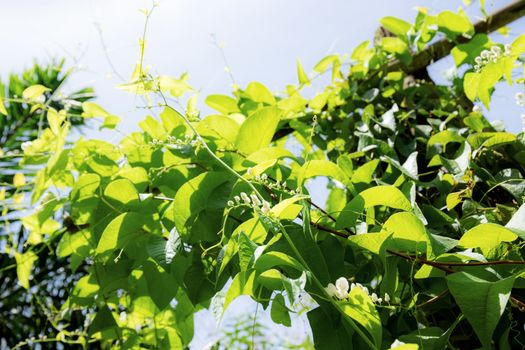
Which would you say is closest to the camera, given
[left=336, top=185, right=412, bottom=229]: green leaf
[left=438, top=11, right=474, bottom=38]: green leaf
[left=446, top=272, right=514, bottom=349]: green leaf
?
[left=446, top=272, right=514, bottom=349]: green leaf

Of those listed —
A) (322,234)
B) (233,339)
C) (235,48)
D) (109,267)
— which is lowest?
(233,339)

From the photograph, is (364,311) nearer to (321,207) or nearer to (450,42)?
(321,207)

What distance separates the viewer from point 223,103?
1.14 m

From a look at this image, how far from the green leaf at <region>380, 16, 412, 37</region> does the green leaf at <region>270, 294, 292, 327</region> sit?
0.78 meters

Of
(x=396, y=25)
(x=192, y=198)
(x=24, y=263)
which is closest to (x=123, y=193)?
(x=192, y=198)

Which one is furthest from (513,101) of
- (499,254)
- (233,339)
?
(233,339)

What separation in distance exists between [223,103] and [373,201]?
1.89 ft

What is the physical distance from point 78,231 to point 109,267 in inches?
3.7

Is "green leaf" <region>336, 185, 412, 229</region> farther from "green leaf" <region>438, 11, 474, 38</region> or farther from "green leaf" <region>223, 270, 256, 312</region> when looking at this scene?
"green leaf" <region>438, 11, 474, 38</region>

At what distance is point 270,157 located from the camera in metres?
0.75

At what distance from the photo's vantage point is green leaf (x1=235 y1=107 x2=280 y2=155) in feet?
2.54

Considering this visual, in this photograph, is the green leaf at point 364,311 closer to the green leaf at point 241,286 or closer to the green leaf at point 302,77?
the green leaf at point 241,286

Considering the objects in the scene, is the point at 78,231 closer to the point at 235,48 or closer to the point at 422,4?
the point at 235,48

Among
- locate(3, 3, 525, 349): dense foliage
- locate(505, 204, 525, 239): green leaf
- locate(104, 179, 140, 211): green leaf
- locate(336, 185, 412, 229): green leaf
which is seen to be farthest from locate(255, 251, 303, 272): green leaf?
locate(104, 179, 140, 211): green leaf
